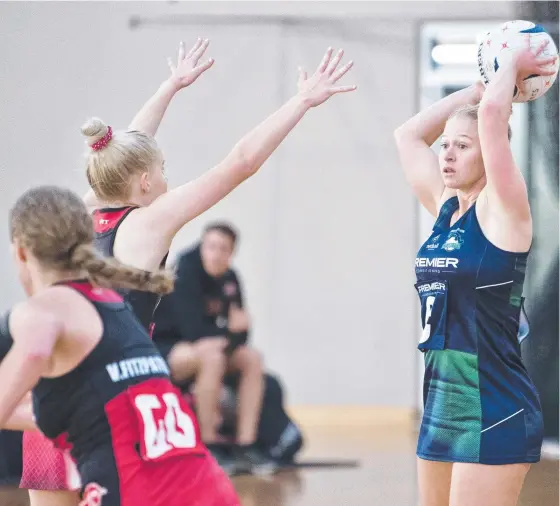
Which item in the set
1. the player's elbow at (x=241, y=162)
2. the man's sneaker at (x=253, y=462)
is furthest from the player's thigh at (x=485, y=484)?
the man's sneaker at (x=253, y=462)

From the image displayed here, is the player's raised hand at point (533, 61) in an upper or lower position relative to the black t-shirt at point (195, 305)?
upper

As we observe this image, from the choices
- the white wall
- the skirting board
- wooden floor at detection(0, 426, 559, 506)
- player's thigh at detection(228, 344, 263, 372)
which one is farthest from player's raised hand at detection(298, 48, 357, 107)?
the skirting board

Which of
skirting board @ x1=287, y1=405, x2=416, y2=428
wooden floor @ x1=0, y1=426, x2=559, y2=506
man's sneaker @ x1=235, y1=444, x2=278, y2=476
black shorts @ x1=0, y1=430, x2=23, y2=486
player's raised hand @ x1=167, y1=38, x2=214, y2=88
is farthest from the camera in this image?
skirting board @ x1=287, y1=405, x2=416, y2=428

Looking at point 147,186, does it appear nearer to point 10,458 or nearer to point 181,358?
point 10,458

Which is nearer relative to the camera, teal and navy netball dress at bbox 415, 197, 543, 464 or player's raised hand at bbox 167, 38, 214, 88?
teal and navy netball dress at bbox 415, 197, 543, 464

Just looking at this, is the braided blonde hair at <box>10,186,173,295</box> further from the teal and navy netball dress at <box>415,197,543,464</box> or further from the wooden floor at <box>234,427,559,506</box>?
the wooden floor at <box>234,427,559,506</box>

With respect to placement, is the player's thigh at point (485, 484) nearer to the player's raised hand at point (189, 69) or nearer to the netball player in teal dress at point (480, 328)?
the netball player in teal dress at point (480, 328)

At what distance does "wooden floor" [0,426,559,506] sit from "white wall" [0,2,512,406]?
1.36 metres

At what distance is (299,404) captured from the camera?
27.5 ft

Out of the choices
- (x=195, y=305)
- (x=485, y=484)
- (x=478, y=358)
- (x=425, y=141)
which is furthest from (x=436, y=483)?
(x=195, y=305)

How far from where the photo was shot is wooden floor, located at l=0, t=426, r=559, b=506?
15.7 ft

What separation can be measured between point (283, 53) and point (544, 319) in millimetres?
3104

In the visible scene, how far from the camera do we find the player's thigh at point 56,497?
96.3 inches

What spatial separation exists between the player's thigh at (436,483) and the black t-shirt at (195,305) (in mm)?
3597
